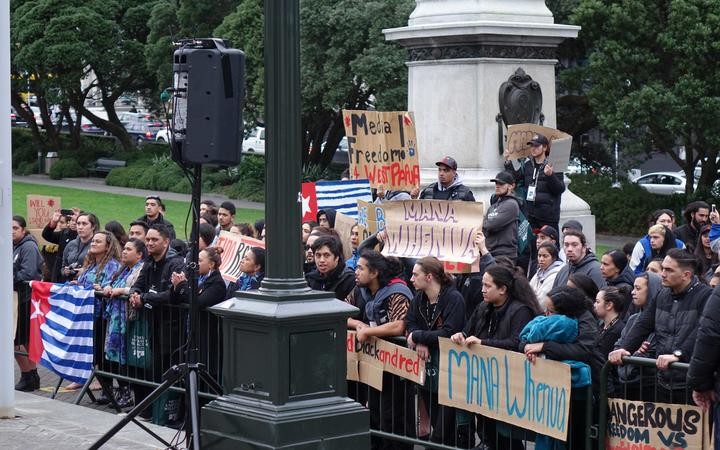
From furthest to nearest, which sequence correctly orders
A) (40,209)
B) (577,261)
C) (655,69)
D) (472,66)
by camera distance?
(655,69), (40,209), (472,66), (577,261)

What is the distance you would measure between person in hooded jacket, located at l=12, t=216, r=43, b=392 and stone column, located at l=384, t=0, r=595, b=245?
4244mm

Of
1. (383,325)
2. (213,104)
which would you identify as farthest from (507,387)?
(213,104)

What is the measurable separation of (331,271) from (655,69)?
61.6 feet

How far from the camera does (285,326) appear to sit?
7285 millimetres

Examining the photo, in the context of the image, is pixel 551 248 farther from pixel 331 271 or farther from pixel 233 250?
pixel 233 250

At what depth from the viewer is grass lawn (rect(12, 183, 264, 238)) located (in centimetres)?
3128

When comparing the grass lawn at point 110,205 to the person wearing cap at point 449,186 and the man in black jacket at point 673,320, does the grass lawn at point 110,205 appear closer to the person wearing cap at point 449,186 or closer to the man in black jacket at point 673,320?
the person wearing cap at point 449,186

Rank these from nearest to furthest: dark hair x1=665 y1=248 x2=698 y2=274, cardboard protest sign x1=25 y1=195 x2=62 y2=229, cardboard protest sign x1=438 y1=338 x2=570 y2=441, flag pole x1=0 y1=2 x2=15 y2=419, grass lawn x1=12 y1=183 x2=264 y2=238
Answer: dark hair x1=665 y1=248 x2=698 y2=274
cardboard protest sign x1=438 y1=338 x2=570 y2=441
flag pole x1=0 y1=2 x2=15 y2=419
cardboard protest sign x1=25 y1=195 x2=62 y2=229
grass lawn x1=12 y1=183 x2=264 y2=238

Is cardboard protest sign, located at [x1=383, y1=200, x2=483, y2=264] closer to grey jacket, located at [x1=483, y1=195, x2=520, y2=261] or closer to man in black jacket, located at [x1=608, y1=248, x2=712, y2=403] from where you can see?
grey jacket, located at [x1=483, y1=195, x2=520, y2=261]

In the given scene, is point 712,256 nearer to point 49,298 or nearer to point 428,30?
point 428,30

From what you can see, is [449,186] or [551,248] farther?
[449,186]

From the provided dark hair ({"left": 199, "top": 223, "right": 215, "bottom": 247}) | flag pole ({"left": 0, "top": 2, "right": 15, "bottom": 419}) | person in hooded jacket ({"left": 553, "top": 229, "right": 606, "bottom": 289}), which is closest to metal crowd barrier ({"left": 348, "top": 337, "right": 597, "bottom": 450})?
person in hooded jacket ({"left": 553, "top": 229, "right": 606, "bottom": 289})

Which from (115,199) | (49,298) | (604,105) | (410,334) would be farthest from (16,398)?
(115,199)

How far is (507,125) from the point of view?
14211 millimetres
